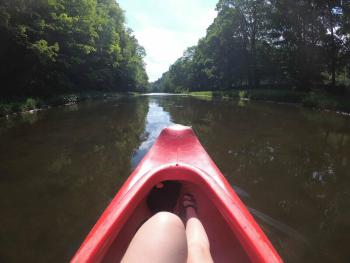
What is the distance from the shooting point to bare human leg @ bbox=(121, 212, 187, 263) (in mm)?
1892

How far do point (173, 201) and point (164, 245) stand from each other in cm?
182

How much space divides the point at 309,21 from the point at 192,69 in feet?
159

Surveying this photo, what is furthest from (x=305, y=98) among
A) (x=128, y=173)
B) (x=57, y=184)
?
(x=57, y=184)

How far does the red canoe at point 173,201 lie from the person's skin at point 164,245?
334mm

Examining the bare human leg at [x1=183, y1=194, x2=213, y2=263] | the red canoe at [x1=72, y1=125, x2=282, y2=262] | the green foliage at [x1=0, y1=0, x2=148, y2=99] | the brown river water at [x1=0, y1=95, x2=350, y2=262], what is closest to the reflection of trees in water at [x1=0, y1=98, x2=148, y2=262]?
the brown river water at [x1=0, y1=95, x2=350, y2=262]

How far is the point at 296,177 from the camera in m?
6.05

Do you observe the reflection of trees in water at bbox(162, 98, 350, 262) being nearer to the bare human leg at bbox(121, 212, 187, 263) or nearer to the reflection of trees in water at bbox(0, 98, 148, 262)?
the bare human leg at bbox(121, 212, 187, 263)

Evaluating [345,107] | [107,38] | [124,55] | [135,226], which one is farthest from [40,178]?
[124,55]

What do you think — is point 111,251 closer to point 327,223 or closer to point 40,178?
point 327,223

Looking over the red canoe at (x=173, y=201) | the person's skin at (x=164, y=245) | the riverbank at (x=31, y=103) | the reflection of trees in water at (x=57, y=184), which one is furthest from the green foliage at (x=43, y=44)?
the person's skin at (x=164, y=245)

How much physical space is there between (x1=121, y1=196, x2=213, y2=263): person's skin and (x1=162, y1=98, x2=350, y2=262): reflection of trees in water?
1.54 meters

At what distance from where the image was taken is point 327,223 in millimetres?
4168

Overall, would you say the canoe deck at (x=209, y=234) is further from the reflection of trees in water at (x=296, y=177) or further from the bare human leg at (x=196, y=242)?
the reflection of trees in water at (x=296, y=177)

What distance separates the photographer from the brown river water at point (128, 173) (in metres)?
3.70
